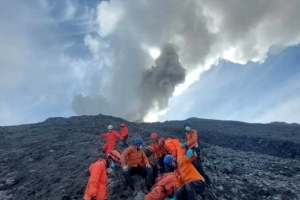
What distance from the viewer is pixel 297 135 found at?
3356cm

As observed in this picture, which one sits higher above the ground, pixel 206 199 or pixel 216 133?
pixel 216 133

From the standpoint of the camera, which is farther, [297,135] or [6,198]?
[297,135]

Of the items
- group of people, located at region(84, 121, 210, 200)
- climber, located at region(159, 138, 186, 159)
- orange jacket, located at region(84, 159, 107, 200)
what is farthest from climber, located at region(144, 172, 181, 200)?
climber, located at region(159, 138, 186, 159)

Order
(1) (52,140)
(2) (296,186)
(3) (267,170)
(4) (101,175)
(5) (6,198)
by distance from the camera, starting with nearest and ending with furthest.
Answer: (4) (101,175), (5) (6,198), (2) (296,186), (3) (267,170), (1) (52,140)

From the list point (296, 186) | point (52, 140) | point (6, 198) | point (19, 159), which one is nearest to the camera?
point (6, 198)

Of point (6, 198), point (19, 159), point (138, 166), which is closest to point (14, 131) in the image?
point (19, 159)

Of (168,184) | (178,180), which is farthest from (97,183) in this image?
(178,180)

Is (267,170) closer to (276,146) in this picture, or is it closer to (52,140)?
(276,146)

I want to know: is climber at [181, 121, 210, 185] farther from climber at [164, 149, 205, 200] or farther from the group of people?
climber at [164, 149, 205, 200]

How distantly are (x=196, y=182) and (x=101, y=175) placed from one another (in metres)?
2.72

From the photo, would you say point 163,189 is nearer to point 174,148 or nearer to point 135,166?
point 135,166

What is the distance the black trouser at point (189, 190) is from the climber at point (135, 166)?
235 centimetres

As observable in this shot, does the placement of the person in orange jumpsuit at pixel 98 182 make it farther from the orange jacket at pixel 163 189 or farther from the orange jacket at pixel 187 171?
the orange jacket at pixel 187 171

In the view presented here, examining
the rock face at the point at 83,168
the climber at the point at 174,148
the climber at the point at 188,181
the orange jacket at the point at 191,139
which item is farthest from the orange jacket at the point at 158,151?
the climber at the point at 188,181
